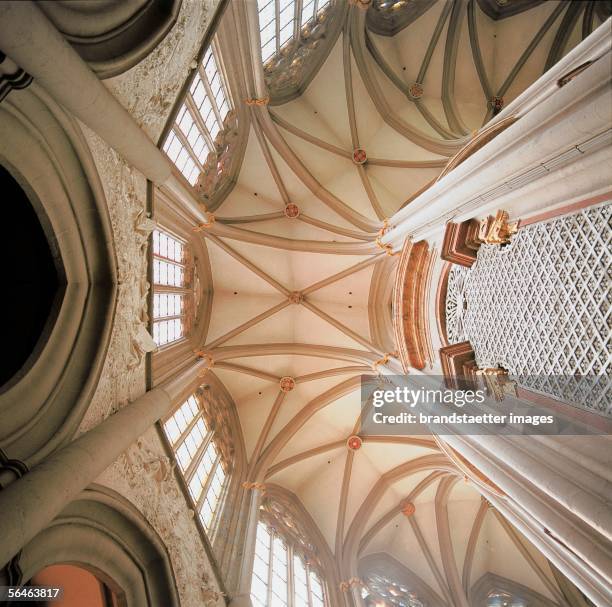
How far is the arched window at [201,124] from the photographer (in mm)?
8516

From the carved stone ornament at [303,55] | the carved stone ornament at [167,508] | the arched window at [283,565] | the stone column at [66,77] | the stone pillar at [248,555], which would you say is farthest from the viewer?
the carved stone ornament at [303,55]

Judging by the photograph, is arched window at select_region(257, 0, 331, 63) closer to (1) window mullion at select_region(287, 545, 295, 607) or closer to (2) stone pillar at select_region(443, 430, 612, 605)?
(2) stone pillar at select_region(443, 430, 612, 605)

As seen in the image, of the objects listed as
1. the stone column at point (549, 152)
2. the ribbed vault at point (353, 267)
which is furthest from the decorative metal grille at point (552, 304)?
the ribbed vault at point (353, 267)

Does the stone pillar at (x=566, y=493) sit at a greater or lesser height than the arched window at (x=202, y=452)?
lesser

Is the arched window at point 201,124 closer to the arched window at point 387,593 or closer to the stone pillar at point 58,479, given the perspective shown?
the stone pillar at point 58,479

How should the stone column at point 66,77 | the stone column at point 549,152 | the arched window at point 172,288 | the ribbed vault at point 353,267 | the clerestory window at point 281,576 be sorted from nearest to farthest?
the stone column at point 66,77, the stone column at point 549,152, the clerestory window at point 281,576, the arched window at point 172,288, the ribbed vault at point 353,267

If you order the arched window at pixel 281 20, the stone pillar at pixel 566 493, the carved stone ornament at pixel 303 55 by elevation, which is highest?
the carved stone ornament at pixel 303 55

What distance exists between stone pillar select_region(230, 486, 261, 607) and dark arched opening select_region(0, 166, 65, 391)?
5.41 metres

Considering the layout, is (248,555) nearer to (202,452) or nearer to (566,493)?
(202,452)

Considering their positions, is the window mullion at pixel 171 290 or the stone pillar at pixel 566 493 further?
the window mullion at pixel 171 290

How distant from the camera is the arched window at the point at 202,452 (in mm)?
8977

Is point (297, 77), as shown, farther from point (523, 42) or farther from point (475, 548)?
point (475, 548)

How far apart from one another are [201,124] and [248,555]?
30.0ft

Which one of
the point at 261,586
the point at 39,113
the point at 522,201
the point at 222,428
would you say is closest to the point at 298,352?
the point at 222,428
